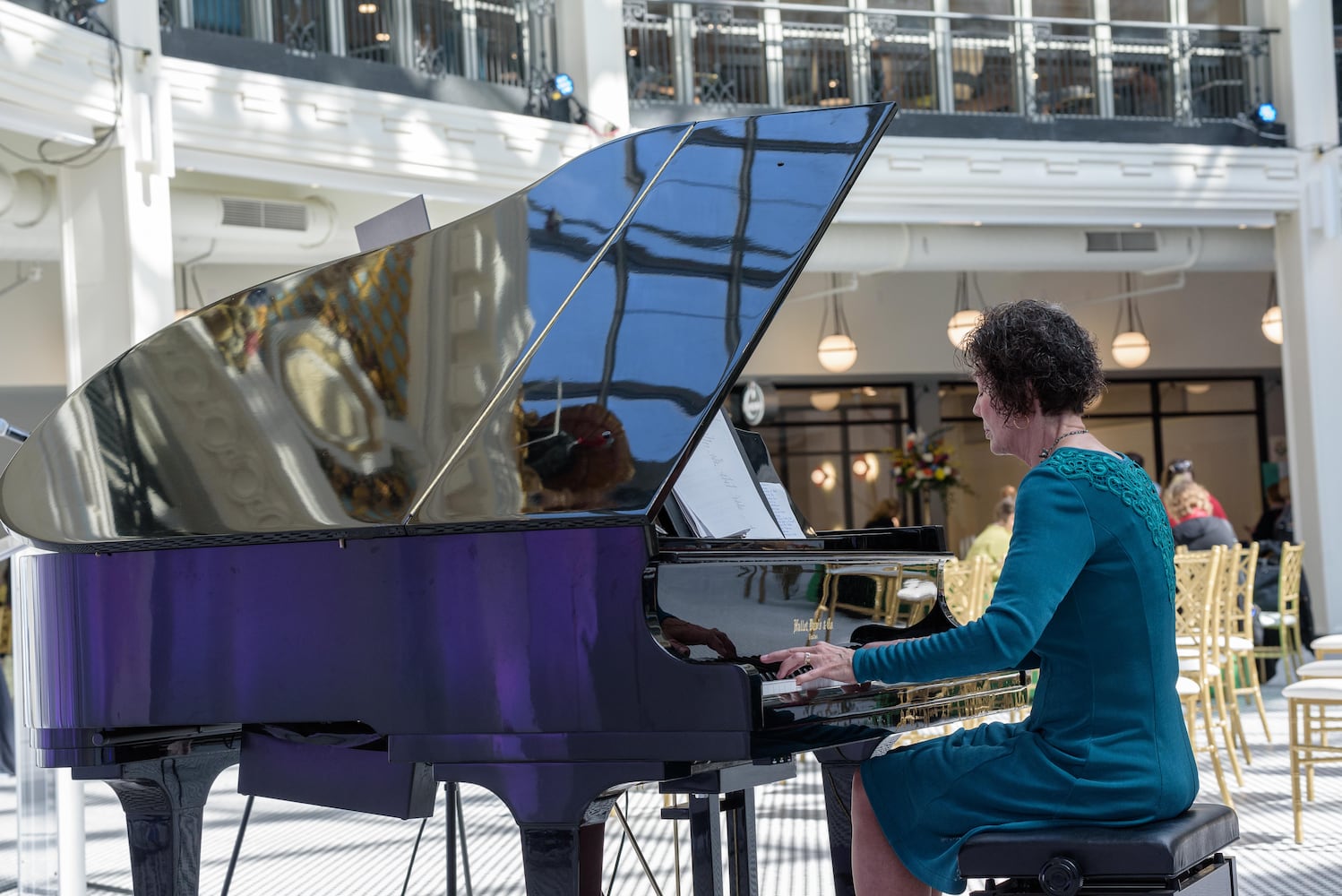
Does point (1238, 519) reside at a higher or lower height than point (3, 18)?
lower

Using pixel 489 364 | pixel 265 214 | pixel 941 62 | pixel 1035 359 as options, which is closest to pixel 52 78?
pixel 265 214

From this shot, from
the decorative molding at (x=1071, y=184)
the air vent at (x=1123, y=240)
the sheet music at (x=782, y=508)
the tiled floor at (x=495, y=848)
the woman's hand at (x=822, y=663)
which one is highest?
the decorative molding at (x=1071, y=184)

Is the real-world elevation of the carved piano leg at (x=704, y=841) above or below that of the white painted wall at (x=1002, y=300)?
below

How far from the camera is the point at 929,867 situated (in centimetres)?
236

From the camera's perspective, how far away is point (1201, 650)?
18.8 ft

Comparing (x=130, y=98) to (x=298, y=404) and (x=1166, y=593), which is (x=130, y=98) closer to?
Answer: (x=298, y=404)

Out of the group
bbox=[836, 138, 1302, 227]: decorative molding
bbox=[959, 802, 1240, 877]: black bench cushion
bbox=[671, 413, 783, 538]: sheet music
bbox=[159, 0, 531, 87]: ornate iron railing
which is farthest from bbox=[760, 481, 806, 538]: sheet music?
bbox=[836, 138, 1302, 227]: decorative molding

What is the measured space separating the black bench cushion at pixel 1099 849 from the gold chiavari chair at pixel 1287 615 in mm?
5757

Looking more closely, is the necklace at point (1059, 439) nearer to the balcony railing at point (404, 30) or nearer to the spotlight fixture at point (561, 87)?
the balcony railing at point (404, 30)

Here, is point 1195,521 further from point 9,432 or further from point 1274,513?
point 9,432

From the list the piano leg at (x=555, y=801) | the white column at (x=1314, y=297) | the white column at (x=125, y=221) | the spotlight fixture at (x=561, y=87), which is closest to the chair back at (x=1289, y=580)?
the white column at (x=1314, y=297)

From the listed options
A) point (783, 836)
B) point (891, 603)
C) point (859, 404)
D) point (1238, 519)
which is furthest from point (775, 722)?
point (1238, 519)

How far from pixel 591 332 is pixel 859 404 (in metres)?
12.7

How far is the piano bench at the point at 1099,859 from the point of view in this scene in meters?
2.16
